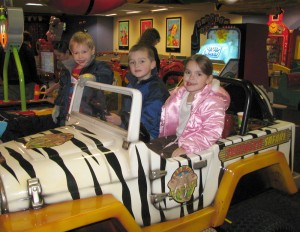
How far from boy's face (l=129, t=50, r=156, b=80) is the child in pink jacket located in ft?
0.81

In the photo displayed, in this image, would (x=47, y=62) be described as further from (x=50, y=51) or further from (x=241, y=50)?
(x=241, y=50)

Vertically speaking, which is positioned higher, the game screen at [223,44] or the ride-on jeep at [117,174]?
the game screen at [223,44]

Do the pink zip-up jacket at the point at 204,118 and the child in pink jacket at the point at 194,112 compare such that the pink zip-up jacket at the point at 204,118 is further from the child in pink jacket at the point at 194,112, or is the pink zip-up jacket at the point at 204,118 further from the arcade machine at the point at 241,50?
the arcade machine at the point at 241,50

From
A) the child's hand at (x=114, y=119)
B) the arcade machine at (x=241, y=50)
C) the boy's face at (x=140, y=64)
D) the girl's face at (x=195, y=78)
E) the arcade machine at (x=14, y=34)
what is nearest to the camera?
the child's hand at (x=114, y=119)

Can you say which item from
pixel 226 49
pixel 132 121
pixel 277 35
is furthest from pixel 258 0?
pixel 132 121

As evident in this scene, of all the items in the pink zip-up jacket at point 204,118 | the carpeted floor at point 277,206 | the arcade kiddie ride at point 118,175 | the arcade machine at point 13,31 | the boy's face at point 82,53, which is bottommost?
the carpeted floor at point 277,206

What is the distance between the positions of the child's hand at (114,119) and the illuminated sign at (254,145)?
638 millimetres

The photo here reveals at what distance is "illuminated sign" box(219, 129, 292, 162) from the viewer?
2.12 m

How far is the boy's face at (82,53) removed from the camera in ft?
8.80

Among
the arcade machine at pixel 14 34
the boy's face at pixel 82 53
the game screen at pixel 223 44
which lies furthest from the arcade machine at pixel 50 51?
the boy's face at pixel 82 53

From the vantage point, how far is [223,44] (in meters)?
4.62

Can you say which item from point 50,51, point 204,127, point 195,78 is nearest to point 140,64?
point 195,78

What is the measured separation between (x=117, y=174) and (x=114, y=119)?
40 cm

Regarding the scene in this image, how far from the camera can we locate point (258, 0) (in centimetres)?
652
